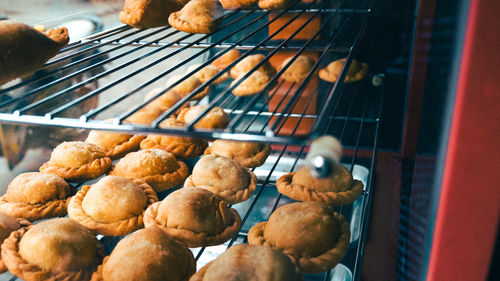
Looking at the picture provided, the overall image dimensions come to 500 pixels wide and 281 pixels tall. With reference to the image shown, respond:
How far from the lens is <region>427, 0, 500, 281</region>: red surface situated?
0.57 meters

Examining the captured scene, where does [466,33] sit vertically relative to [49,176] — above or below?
above

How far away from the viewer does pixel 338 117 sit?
2303 millimetres

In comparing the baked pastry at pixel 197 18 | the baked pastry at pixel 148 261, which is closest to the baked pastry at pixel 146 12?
the baked pastry at pixel 197 18

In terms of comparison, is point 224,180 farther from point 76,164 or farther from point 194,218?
point 76,164

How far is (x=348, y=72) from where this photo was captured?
2232mm

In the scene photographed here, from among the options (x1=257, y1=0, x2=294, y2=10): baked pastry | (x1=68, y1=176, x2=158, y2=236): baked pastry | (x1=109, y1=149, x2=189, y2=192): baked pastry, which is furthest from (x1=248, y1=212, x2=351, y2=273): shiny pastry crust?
(x1=257, y1=0, x2=294, y2=10): baked pastry

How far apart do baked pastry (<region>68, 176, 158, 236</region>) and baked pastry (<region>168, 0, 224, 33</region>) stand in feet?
2.08

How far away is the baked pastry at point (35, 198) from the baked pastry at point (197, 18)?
784mm

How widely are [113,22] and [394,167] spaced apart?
1618 millimetres

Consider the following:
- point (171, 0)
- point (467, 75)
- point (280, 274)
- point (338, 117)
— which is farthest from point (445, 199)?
point (338, 117)

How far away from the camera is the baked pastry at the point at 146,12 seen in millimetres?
1462

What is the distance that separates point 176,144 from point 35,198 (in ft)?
2.23

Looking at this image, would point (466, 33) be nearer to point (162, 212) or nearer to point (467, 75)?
point (467, 75)

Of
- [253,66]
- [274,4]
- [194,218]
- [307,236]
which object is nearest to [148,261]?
[194,218]
